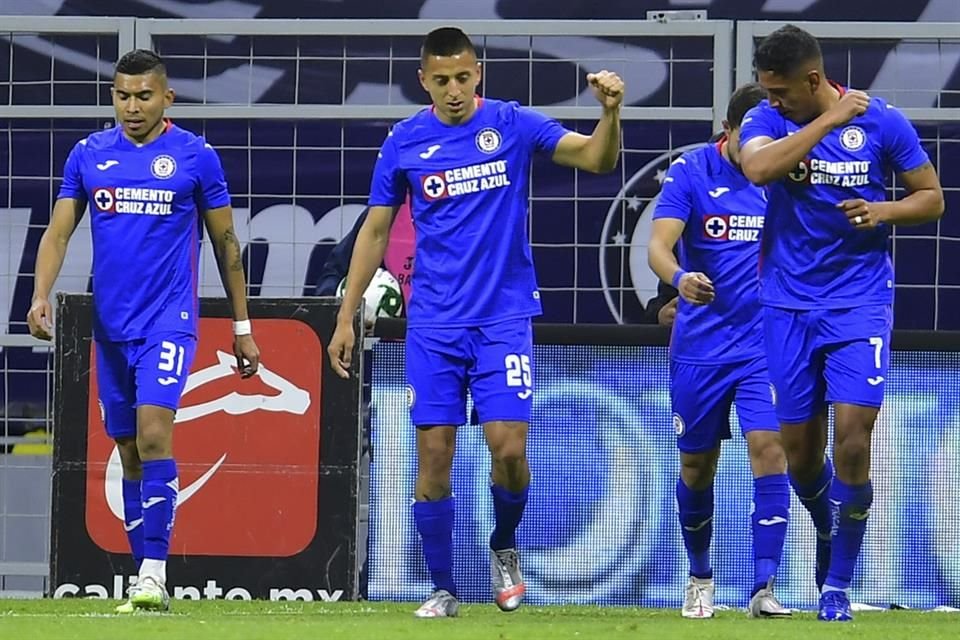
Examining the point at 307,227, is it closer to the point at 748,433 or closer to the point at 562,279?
the point at 562,279

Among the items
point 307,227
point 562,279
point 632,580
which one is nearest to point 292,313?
point 307,227

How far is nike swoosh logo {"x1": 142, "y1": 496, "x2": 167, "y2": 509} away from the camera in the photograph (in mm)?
8711

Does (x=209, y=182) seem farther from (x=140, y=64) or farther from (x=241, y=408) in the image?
(x=241, y=408)

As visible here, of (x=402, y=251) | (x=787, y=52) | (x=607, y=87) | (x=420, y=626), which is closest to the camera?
(x=420, y=626)

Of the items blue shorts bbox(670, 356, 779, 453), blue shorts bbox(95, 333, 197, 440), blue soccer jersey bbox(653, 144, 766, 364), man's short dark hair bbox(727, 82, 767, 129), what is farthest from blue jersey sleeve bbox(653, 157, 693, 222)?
blue shorts bbox(95, 333, 197, 440)

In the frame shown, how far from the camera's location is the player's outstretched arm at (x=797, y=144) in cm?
762

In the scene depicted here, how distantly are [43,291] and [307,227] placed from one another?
1.60m

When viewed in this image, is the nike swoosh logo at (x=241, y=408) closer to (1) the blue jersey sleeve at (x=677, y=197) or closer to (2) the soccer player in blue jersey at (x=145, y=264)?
(2) the soccer player in blue jersey at (x=145, y=264)

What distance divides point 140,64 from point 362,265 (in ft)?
4.01

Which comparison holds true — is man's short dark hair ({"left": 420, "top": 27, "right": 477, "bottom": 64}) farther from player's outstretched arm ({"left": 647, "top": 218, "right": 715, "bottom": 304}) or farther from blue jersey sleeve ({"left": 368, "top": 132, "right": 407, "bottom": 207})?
player's outstretched arm ({"left": 647, "top": 218, "right": 715, "bottom": 304})

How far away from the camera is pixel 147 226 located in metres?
8.93

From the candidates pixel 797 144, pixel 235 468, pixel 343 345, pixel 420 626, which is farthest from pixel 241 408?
pixel 797 144

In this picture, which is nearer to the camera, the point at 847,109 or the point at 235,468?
the point at 847,109

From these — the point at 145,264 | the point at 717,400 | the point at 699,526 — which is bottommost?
the point at 699,526
